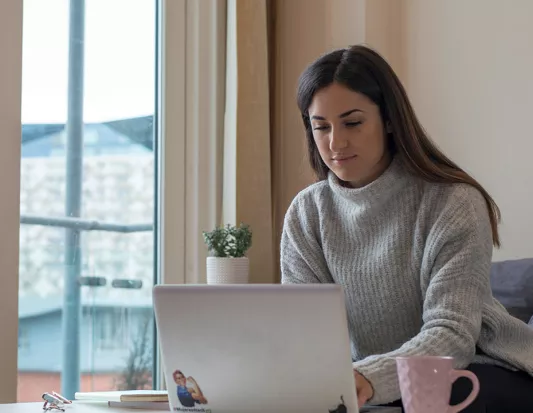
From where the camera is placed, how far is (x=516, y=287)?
1.94 m

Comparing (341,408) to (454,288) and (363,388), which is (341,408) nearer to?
(363,388)

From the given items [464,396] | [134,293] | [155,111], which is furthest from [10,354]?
[464,396]

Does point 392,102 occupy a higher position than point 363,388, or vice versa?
point 392,102

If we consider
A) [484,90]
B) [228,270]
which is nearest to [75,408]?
[228,270]

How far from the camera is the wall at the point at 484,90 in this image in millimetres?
2367

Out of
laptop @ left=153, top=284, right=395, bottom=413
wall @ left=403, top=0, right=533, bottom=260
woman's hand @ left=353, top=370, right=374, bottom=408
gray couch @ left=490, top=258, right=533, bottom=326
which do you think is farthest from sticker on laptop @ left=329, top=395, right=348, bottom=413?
wall @ left=403, top=0, right=533, bottom=260

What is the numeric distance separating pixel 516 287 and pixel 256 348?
1.03 meters

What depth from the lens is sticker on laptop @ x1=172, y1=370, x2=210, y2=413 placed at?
1154 mm

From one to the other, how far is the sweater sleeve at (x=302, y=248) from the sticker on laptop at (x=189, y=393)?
2.18ft

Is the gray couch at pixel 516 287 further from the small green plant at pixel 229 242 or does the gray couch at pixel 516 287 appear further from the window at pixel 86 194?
the window at pixel 86 194

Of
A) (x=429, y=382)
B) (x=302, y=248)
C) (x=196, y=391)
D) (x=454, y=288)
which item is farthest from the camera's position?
(x=302, y=248)

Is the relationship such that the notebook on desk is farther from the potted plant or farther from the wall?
the wall

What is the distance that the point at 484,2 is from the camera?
2504mm

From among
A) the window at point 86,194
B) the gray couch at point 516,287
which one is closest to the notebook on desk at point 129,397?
the gray couch at point 516,287
